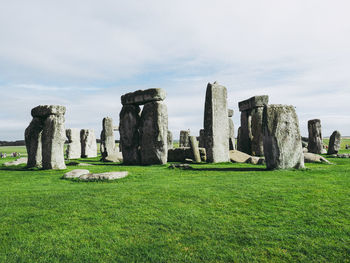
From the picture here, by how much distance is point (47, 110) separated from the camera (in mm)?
10016

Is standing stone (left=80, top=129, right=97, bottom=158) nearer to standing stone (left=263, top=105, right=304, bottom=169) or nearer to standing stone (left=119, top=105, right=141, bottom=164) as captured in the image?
standing stone (left=119, top=105, right=141, bottom=164)

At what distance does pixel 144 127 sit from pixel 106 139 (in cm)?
628

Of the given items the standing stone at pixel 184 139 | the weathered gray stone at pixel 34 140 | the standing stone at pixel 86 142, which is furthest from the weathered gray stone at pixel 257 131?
the standing stone at pixel 86 142

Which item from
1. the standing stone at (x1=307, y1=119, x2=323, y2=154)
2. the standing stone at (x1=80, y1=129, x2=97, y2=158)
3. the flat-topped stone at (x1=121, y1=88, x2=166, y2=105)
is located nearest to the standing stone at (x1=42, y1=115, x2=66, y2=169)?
the flat-topped stone at (x1=121, y1=88, x2=166, y2=105)

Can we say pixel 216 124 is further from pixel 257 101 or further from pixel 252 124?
pixel 257 101

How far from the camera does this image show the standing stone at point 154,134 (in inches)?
462

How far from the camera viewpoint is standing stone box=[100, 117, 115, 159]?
1738 centimetres

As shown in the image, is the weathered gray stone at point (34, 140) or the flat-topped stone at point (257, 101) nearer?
the weathered gray stone at point (34, 140)

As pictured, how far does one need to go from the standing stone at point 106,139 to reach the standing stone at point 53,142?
7364 millimetres

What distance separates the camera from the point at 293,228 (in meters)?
3.38

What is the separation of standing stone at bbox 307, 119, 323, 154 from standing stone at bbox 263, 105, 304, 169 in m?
11.7

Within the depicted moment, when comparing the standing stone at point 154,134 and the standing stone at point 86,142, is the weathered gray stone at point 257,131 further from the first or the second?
the standing stone at point 86,142

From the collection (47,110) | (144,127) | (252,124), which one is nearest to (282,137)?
(144,127)

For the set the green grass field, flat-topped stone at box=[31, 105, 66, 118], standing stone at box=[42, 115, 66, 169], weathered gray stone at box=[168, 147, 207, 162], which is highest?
flat-topped stone at box=[31, 105, 66, 118]
